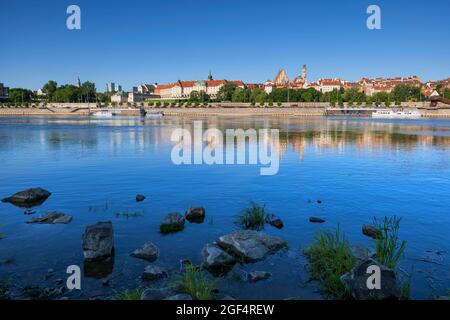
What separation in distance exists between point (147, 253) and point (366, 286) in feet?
18.8

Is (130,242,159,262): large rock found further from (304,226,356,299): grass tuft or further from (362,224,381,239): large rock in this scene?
(362,224,381,239): large rock

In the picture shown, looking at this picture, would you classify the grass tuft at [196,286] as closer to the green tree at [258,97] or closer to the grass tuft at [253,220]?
the grass tuft at [253,220]

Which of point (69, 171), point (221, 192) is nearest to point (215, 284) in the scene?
point (221, 192)

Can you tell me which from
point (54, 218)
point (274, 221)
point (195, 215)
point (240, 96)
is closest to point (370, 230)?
point (274, 221)

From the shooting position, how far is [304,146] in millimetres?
38188

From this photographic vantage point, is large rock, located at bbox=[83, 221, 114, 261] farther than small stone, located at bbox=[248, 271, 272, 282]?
Yes

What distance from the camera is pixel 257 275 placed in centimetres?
954

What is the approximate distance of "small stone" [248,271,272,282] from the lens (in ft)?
31.0

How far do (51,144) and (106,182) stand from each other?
22.9m

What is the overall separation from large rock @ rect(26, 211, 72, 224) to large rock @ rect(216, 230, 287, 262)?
19.6 feet

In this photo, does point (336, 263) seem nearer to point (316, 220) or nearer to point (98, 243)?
point (316, 220)

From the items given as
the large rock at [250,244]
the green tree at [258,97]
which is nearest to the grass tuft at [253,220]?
the large rock at [250,244]

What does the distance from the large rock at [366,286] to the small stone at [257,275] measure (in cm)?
198

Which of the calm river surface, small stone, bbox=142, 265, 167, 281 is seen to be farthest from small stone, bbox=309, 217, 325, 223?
small stone, bbox=142, 265, 167, 281
